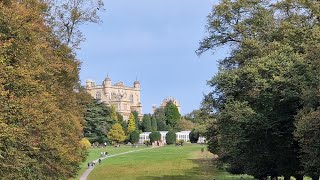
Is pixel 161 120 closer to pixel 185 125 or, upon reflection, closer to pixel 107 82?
pixel 185 125

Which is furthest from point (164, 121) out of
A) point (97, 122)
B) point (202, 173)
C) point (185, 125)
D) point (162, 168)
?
point (202, 173)

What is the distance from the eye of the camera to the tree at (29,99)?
1758cm

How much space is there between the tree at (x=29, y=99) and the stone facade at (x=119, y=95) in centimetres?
13194

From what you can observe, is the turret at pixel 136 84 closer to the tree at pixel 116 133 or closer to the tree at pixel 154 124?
the tree at pixel 154 124

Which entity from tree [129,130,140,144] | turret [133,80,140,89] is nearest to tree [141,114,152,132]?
tree [129,130,140,144]

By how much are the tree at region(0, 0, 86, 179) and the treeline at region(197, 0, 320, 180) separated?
317 inches

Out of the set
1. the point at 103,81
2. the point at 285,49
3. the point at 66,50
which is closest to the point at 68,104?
the point at 66,50

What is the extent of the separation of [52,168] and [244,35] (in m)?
12.2

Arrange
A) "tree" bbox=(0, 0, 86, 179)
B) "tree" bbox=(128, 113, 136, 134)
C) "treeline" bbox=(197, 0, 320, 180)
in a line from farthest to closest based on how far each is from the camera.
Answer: "tree" bbox=(128, 113, 136, 134) < "treeline" bbox=(197, 0, 320, 180) < "tree" bbox=(0, 0, 86, 179)

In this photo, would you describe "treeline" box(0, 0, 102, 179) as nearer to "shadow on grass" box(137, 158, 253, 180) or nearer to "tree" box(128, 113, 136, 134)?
"shadow on grass" box(137, 158, 253, 180)

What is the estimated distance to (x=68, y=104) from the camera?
30.0 m

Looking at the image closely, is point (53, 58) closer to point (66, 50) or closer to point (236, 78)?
point (66, 50)

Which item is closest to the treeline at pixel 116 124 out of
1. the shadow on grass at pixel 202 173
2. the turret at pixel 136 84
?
the shadow on grass at pixel 202 173

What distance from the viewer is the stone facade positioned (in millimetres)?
162250
